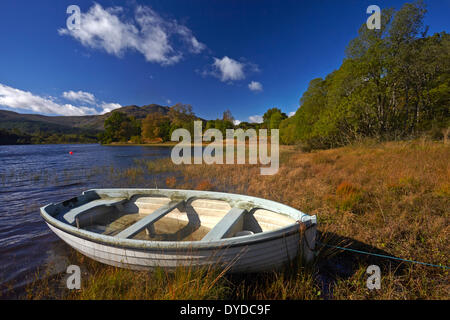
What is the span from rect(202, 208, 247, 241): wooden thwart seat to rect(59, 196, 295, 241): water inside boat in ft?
0.69

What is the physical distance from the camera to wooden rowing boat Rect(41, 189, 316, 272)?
7.22ft

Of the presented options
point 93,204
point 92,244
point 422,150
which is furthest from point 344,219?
point 422,150

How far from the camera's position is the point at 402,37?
1220cm

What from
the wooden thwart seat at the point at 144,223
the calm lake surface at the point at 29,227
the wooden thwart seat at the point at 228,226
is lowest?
the calm lake surface at the point at 29,227

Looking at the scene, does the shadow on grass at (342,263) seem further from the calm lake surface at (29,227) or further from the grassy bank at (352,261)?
the calm lake surface at (29,227)

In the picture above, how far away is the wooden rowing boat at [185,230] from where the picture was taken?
7.22 feet

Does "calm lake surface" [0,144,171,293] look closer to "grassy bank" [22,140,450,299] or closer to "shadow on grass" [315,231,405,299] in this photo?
"grassy bank" [22,140,450,299]

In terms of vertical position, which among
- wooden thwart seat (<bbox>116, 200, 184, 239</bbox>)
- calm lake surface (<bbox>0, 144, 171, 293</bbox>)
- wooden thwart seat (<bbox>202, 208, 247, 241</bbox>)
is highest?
wooden thwart seat (<bbox>202, 208, 247, 241</bbox>)

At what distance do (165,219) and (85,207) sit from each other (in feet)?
6.54

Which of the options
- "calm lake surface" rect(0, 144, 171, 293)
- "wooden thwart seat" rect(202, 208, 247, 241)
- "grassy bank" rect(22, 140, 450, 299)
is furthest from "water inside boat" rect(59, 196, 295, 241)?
"grassy bank" rect(22, 140, 450, 299)

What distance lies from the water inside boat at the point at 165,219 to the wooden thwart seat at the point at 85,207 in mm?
33

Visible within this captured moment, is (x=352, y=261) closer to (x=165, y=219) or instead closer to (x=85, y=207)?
(x=165, y=219)

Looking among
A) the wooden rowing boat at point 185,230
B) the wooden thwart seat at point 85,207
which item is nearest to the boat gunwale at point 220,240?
the wooden rowing boat at point 185,230
